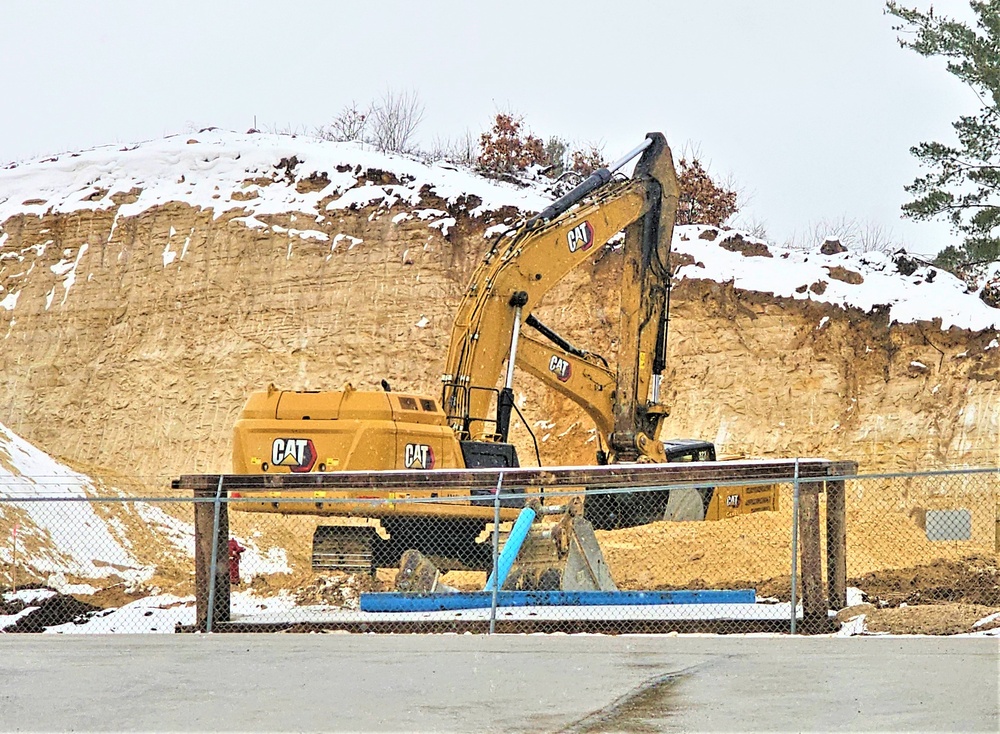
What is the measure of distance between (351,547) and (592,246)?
560cm

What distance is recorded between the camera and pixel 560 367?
18.5m

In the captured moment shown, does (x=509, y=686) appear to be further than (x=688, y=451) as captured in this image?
No

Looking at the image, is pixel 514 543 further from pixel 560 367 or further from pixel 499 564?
pixel 560 367

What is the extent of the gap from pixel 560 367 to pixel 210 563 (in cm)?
677

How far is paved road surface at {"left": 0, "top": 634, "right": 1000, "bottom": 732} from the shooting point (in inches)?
261

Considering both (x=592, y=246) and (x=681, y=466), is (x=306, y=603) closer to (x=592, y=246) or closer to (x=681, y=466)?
(x=681, y=466)

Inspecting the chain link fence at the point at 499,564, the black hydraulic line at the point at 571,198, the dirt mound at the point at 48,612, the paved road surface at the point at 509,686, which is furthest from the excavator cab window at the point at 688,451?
the paved road surface at the point at 509,686

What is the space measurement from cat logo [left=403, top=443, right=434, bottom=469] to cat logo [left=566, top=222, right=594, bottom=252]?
4333 millimetres

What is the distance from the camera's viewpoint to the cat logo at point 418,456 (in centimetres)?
1455

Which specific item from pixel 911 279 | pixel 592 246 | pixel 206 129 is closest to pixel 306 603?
pixel 592 246

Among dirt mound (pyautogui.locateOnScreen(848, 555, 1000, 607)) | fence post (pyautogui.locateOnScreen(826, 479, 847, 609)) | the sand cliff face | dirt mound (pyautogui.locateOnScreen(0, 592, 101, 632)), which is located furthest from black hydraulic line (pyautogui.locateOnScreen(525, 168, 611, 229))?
the sand cliff face

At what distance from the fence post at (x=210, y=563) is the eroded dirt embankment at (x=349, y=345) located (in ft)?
47.4

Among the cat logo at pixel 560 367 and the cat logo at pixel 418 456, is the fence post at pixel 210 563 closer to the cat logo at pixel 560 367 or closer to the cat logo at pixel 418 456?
the cat logo at pixel 418 456

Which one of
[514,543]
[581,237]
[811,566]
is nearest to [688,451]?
[581,237]
